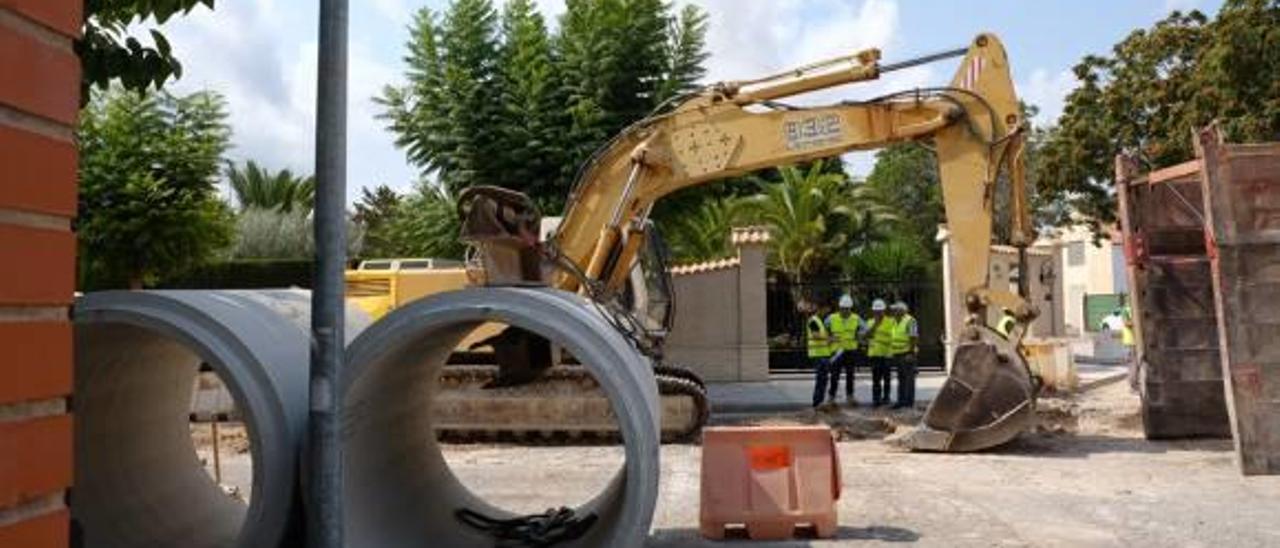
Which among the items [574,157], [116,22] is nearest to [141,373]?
[116,22]

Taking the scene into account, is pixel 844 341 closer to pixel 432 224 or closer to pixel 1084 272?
pixel 432 224

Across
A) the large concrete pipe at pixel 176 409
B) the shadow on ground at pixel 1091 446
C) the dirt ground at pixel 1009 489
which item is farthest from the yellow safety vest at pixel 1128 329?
the large concrete pipe at pixel 176 409

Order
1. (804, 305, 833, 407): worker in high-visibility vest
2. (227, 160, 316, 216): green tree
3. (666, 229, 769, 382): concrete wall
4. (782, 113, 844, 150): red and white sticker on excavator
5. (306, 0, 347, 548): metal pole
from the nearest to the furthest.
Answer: (306, 0, 347, 548): metal pole < (782, 113, 844, 150): red and white sticker on excavator < (804, 305, 833, 407): worker in high-visibility vest < (666, 229, 769, 382): concrete wall < (227, 160, 316, 216): green tree

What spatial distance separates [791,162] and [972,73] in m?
2.15

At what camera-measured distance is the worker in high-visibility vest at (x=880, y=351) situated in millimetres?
18188

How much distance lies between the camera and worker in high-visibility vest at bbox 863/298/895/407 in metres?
18.2

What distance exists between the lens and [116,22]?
4.23 meters

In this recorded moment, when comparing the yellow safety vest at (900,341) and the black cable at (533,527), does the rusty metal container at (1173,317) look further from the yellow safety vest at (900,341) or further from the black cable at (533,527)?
the black cable at (533,527)

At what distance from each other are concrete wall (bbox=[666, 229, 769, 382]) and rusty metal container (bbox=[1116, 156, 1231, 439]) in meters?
10.9

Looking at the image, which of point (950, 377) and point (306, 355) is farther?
point (950, 377)

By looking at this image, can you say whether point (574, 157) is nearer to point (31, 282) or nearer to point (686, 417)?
point (686, 417)

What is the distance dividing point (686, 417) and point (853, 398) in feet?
16.7

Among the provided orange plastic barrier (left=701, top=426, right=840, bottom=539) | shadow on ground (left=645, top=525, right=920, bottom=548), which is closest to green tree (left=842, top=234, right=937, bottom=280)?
shadow on ground (left=645, top=525, right=920, bottom=548)

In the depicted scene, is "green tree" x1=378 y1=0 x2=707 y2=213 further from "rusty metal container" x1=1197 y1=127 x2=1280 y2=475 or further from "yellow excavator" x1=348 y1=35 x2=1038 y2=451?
"rusty metal container" x1=1197 y1=127 x2=1280 y2=475
